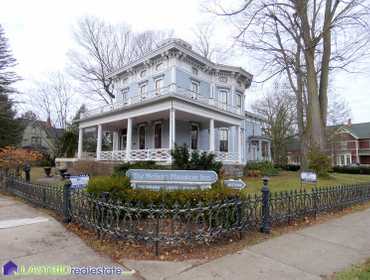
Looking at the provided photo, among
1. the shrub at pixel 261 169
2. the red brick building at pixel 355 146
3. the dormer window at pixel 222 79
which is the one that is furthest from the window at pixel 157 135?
the red brick building at pixel 355 146

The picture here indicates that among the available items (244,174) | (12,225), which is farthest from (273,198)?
(244,174)

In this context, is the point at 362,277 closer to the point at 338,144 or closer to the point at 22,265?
the point at 22,265

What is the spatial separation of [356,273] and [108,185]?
4.90 metres

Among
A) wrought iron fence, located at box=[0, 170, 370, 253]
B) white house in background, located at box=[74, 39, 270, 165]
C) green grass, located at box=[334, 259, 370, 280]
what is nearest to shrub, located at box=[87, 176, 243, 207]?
wrought iron fence, located at box=[0, 170, 370, 253]

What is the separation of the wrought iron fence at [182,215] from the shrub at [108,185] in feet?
0.78

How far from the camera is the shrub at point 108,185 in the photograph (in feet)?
19.1

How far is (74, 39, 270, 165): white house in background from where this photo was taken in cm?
1699

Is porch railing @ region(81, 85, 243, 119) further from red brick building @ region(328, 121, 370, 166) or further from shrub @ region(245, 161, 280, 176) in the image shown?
red brick building @ region(328, 121, 370, 166)

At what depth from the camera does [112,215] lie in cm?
484

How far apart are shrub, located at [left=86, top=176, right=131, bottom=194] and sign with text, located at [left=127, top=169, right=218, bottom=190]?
29 cm

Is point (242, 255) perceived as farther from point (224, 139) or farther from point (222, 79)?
point (222, 79)

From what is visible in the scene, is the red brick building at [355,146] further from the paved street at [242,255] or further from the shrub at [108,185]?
the shrub at [108,185]

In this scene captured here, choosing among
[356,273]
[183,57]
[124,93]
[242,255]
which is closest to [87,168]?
[124,93]

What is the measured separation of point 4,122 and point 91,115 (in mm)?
12492
